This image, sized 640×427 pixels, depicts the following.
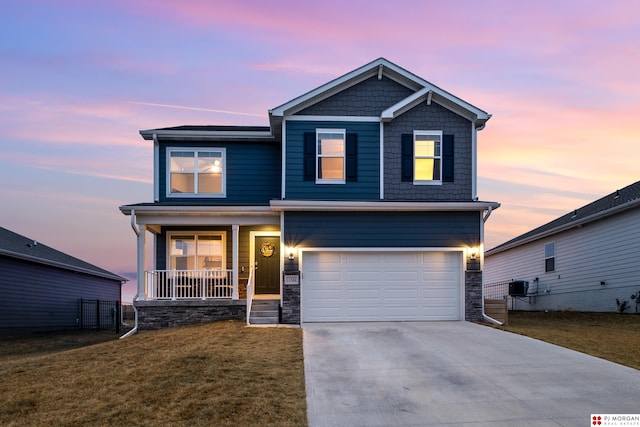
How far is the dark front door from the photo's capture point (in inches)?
693

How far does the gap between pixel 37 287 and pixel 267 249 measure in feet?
32.7

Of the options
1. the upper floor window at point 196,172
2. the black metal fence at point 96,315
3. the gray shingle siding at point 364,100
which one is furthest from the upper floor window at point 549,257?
the black metal fence at point 96,315

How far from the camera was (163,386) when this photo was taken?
762cm

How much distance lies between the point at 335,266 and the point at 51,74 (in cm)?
1120

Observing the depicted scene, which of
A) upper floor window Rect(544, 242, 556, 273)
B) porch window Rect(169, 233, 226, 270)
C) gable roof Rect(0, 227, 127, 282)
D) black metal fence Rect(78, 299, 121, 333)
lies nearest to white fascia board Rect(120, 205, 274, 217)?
porch window Rect(169, 233, 226, 270)

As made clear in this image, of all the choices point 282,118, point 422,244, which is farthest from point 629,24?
point 282,118

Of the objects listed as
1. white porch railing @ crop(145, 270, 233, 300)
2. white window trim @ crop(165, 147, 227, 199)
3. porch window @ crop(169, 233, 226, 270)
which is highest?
white window trim @ crop(165, 147, 227, 199)

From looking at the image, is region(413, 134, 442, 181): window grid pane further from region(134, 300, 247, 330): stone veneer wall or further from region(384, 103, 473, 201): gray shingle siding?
region(134, 300, 247, 330): stone veneer wall

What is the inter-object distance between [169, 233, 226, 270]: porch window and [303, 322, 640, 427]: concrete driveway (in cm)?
645

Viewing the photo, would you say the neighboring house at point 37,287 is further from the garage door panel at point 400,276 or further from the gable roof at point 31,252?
the garage door panel at point 400,276

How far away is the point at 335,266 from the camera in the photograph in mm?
15648

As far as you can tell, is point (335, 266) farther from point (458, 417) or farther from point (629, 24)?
point (629, 24)

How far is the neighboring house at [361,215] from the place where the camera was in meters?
15.5

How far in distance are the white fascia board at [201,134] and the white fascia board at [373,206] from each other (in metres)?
3.23
